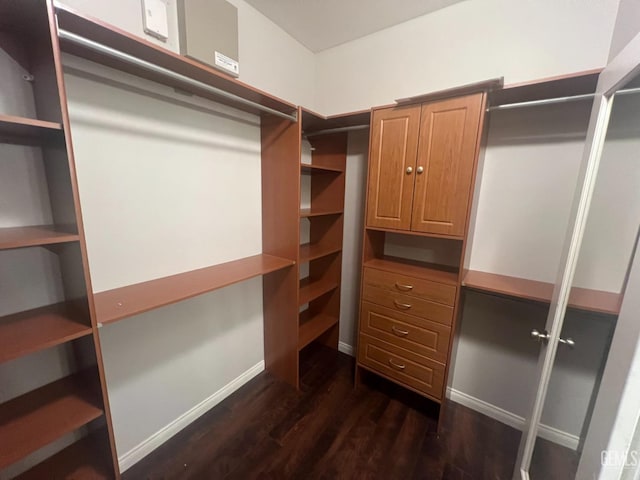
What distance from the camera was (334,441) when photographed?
1685mm

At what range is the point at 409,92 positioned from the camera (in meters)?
1.95

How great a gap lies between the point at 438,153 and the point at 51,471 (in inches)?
99.7

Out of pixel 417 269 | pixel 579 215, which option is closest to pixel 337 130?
pixel 417 269

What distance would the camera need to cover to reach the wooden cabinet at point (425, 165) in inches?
57.7

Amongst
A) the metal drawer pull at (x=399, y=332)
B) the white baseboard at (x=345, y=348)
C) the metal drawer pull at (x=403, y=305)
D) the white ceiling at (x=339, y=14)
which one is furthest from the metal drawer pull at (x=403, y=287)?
the white ceiling at (x=339, y=14)

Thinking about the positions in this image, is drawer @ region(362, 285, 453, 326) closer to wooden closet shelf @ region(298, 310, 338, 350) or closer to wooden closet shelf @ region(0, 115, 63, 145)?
wooden closet shelf @ region(298, 310, 338, 350)

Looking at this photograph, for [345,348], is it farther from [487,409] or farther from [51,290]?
[51,290]

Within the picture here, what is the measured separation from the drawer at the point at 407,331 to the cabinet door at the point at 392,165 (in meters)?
0.67

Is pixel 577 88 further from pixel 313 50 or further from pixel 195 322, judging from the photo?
pixel 195 322

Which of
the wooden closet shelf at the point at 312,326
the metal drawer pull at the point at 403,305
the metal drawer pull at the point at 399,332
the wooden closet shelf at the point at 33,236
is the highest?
the wooden closet shelf at the point at 33,236

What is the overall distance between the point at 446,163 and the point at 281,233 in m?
1.25

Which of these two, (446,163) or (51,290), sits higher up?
(446,163)

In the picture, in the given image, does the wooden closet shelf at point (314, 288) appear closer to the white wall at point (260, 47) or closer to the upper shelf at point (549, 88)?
the white wall at point (260, 47)

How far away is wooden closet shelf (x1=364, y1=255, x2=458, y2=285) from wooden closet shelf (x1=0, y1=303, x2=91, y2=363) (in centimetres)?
166
